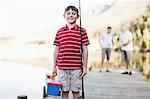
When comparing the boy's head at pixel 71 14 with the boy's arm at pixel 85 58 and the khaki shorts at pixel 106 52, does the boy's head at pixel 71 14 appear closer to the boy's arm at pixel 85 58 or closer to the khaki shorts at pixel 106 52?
the boy's arm at pixel 85 58

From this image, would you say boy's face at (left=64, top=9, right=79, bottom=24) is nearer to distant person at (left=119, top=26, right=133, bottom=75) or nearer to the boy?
the boy

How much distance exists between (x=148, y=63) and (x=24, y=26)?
1.17 meters

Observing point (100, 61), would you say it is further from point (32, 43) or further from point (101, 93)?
point (32, 43)

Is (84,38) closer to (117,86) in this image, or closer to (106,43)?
(106,43)

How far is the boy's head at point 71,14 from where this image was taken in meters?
2.65

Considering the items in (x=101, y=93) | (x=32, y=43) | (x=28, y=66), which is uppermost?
(x=32, y=43)

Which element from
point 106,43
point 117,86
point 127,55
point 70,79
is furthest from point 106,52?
point 70,79

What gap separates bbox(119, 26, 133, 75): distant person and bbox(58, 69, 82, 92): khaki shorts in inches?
17.5

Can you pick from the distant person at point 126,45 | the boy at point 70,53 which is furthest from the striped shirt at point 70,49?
the distant person at point 126,45

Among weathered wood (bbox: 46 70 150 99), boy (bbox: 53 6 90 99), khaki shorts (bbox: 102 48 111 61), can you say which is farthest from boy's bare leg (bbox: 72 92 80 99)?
khaki shorts (bbox: 102 48 111 61)

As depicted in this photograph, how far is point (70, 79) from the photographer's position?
2607 millimetres

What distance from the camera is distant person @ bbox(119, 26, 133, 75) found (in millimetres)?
2758

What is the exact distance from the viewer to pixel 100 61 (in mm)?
2754

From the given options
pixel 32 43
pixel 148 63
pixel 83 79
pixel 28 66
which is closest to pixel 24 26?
pixel 32 43
